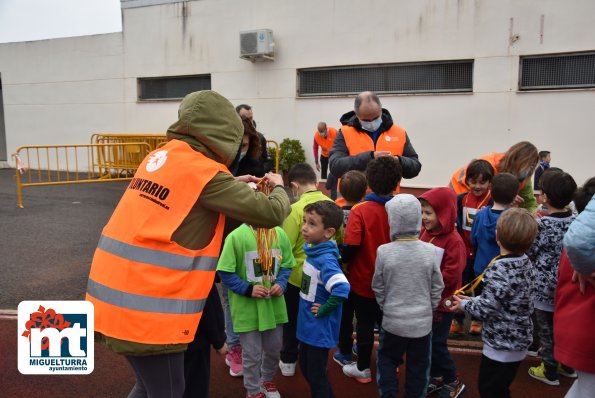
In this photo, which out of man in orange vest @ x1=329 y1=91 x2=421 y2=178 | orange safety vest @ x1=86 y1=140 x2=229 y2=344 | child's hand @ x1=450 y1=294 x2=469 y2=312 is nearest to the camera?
orange safety vest @ x1=86 y1=140 x2=229 y2=344

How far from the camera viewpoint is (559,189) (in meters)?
3.54

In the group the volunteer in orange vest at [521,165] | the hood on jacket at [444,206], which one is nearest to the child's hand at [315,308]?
the hood on jacket at [444,206]

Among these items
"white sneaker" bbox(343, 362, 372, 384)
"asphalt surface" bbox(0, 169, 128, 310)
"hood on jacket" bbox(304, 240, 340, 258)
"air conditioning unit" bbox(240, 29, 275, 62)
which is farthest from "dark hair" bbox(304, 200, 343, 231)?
"air conditioning unit" bbox(240, 29, 275, 62)

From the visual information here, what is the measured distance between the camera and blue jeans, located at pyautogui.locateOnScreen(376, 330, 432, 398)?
3158mm

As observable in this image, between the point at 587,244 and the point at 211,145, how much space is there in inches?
65.8

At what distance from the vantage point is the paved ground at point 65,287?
3689mm

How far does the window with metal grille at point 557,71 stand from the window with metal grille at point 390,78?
1.23m

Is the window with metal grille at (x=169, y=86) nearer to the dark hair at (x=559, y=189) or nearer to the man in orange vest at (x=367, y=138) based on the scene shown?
the man in orange vest at (x=367, y=138)

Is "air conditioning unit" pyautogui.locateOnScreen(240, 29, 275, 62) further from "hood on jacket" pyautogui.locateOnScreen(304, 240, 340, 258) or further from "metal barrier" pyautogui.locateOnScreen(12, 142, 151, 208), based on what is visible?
"hood on jacket" pyautogui.locateOnScreen(304, 240, 340, 258)

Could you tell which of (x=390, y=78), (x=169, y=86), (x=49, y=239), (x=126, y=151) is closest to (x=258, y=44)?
(x=390, y=78)

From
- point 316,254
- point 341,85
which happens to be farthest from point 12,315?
point 341,85

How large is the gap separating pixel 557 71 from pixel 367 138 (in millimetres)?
8576

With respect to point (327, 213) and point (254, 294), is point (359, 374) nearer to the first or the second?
point (254, 294)

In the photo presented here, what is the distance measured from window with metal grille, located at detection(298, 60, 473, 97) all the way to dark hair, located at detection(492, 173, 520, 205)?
8.38 meters
